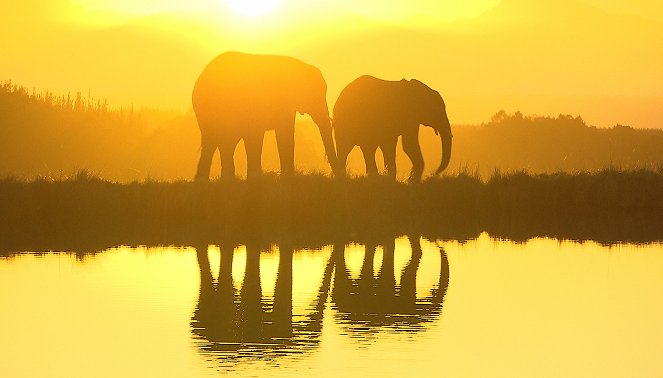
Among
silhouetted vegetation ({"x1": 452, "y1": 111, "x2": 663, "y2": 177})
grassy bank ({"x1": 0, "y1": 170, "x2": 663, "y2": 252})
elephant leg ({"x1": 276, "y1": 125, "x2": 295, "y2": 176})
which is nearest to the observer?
grassy bank ({"x1": 0, "y1": 170, "x2": 663, "y2": 252})

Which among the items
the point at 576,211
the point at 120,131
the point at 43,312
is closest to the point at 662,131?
the point at 120,131

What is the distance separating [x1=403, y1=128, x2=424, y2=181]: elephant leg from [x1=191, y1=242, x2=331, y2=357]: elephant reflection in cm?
926

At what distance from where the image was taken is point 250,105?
23.0m

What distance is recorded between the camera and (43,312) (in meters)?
12.7

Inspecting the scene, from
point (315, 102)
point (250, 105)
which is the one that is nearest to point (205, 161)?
point (250, 105)

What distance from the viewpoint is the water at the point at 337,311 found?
34.7ft

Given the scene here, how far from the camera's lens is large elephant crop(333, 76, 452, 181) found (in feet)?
86.1

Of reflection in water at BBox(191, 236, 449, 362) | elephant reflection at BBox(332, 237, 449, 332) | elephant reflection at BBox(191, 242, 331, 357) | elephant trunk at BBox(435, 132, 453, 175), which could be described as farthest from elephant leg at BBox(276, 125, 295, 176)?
elephant reflection at BBox(191, 242, 331, 357)

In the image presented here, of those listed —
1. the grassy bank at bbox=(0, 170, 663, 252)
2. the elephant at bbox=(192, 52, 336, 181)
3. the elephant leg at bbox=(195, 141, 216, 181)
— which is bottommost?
the grassy bank at bbox=(0, 170, 663, 252)

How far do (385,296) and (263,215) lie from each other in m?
6.45

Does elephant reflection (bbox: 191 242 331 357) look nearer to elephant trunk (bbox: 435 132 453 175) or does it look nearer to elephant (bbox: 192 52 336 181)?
elephant (bbox: 192 52 336 181)

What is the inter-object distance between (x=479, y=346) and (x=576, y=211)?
12.6 meters

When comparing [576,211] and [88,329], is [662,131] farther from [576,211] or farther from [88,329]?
[88,329]

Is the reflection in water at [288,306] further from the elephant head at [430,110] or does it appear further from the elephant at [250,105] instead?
the elephant head at [430,110]
